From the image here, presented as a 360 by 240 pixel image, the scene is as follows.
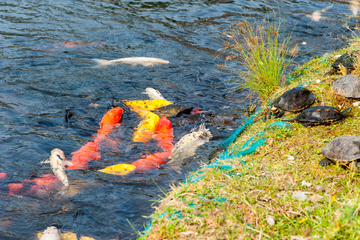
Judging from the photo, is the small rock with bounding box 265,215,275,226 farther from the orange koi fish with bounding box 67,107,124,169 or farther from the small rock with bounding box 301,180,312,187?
the orange koi fish with bounding box 67,107,124,169

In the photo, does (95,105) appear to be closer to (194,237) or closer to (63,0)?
(194,237)

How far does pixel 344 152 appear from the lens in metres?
2.96

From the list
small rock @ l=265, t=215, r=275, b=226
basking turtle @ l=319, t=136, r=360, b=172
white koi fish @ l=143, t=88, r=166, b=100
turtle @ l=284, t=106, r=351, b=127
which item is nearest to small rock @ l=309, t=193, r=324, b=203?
small rock @ l=265, t=215, r=275, b=226

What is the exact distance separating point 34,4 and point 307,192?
12390 millimetres

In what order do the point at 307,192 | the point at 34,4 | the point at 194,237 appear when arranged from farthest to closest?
the point at 34,4
the point at 307,192
the point at 194,237

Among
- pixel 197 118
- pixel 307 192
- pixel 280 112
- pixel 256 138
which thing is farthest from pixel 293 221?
pixel 197 118

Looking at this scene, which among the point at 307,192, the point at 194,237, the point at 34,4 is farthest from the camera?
the point at 34,4

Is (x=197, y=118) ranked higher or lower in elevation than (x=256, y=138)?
lower

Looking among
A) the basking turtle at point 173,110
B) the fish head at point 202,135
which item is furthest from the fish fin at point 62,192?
the basking turtle at point 173,110

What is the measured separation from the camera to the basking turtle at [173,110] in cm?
579

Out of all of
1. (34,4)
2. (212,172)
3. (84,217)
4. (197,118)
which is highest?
(34,4)

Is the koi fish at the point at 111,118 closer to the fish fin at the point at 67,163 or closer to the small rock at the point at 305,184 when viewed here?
the fish fin at the point at 67,163

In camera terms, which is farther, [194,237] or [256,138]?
[256,138]

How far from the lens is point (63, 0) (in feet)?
40.4
